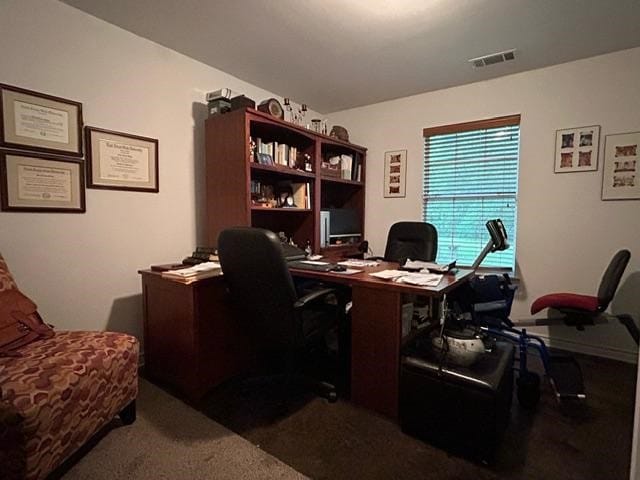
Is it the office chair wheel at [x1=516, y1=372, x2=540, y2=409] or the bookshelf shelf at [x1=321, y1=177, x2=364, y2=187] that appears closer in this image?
the office chair wheel at [x1=516, y1=372, x2=540, y2=409]

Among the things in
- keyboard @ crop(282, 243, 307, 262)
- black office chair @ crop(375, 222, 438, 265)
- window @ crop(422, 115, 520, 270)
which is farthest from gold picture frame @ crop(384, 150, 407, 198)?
keyboard @ crop(282, 243, 307, 262)

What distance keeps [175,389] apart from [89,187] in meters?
1.39

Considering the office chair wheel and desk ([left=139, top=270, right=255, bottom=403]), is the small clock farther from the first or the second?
the office chair wheel

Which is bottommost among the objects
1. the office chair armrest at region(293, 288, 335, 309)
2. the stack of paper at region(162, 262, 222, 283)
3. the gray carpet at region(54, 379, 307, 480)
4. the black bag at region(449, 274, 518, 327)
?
the gray carpet at region(54, 379, 307, 480)

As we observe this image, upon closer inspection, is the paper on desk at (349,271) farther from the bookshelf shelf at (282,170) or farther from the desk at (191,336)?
the bookshelf shelf at (282,170)

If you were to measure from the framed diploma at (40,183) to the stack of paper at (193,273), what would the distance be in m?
0.76

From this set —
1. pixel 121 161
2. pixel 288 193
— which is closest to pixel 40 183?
pixel 121 161

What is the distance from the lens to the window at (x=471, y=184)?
2.88m

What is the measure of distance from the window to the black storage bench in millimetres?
1678

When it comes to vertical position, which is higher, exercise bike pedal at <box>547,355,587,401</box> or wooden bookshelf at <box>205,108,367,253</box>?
wooden bookshelf at <box>205,108,367,253</box>

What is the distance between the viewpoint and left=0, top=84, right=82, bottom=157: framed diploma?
1.68m

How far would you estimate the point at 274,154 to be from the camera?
A: 2.68 meters

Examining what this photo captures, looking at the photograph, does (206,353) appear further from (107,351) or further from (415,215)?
(415,215)

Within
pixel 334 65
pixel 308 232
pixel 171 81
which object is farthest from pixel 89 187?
pixel 334 65
